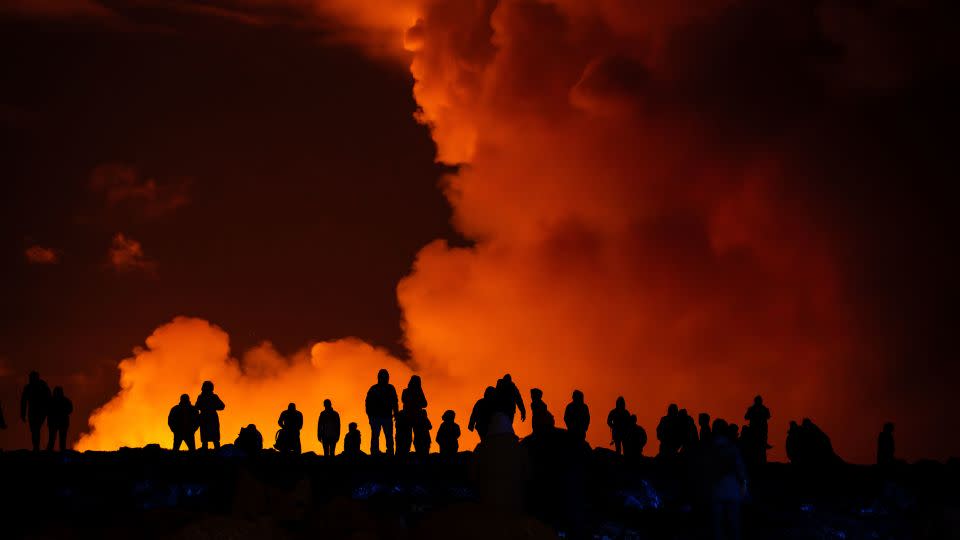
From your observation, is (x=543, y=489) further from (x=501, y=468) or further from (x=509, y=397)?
(x=509, y=397)

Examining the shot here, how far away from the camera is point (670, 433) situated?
126 ft

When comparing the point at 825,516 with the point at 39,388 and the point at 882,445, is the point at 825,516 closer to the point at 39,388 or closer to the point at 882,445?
the point at 882,445

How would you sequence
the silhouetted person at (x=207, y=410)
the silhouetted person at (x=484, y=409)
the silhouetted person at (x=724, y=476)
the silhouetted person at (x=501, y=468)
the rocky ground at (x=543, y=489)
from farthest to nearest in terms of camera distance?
1. the silhouetted person at (x=207, y=410)
2. the silhouetted person at (x=484, y=409)
3. the rocky ground at (x=543, y=489)
4. the silhouetted person at (x=724, y=476)
5. the silhouetted person at (x=501, y=468)

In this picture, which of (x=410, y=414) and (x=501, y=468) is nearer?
(x=501, y=468)

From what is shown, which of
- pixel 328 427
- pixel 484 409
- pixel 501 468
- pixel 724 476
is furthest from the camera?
pixel 328 427

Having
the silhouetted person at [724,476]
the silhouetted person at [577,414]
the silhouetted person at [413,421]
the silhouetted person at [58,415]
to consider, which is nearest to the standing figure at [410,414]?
the silhouetted person at [413,421]

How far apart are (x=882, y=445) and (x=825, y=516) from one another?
24.9 feet

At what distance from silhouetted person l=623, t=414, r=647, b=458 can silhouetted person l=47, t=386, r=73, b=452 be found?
14344 mm

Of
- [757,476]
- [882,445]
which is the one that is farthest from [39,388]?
[882,445]

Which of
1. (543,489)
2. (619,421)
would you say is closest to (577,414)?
(619,421)

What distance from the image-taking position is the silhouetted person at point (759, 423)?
39938mm

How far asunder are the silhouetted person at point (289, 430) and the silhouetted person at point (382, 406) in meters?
2.46

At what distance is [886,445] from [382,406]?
1517 centimetres

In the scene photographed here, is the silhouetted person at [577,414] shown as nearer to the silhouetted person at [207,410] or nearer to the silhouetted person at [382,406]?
the silhouetted person at [382,406]
